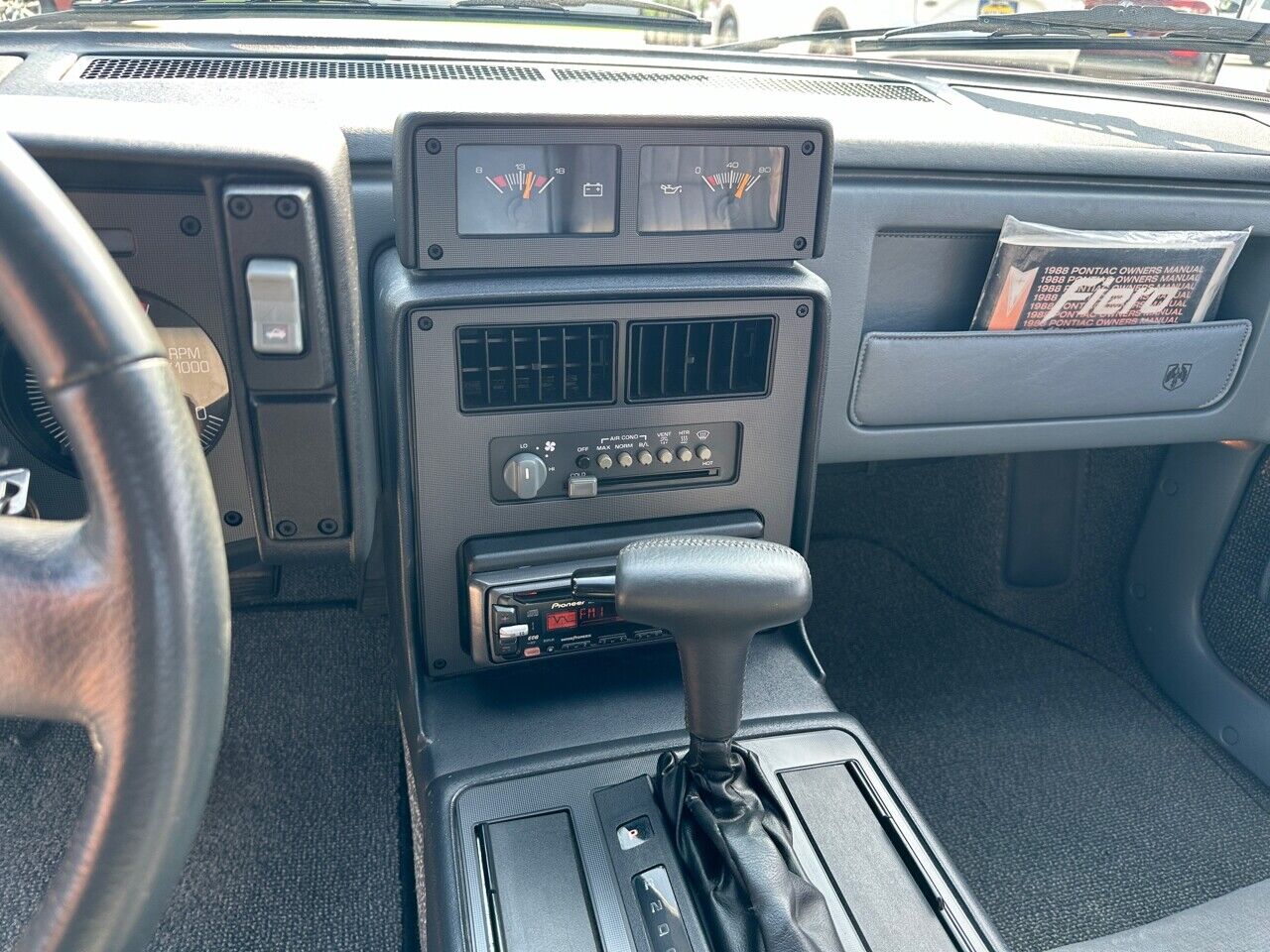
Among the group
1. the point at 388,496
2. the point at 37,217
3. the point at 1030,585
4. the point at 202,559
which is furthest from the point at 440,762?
the point at 1030,585

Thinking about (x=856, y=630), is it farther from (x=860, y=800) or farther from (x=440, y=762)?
(x=440, y=762)

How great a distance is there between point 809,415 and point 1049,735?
0.99m

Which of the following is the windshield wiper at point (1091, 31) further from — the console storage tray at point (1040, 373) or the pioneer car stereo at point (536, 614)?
the pioneer car stereo at point (536, 614)

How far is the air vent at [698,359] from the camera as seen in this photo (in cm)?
108

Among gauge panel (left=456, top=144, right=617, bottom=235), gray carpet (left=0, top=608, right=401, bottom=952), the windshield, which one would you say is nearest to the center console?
gauge panel (left=456, top=144, right=617, bottom=235)

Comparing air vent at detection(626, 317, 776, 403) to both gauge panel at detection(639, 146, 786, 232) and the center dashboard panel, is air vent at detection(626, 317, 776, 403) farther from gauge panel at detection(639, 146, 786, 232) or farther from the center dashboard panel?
gauge panel at detection(639, 146, 786, 232)

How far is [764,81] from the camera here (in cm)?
159

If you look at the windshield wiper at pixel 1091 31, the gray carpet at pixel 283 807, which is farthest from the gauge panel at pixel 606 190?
the gray carpet at pixel 283 807

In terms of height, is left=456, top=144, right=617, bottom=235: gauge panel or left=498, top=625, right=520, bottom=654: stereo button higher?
left=456, top=144, right=617, bottom=235: gauge panel

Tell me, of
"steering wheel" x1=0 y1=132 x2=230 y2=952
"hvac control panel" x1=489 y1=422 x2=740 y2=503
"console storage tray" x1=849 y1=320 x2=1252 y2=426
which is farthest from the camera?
"console storage tray" x1=849 y1=320 x2=1252 y2=426

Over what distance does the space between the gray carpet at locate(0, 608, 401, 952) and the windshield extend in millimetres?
1077

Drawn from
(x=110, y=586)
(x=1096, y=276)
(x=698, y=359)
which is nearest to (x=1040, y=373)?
(x=1096, y=276)

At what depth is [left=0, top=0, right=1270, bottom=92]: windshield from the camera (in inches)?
59.2

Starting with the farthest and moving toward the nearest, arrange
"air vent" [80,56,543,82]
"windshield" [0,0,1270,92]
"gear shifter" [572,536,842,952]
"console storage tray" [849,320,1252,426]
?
"windshield" [0,0,1270,92] → "console storage tray" [849,320,1252,426] → "air vent" [80,56,543,82] → "gear shifter" [572,536,842,952]
